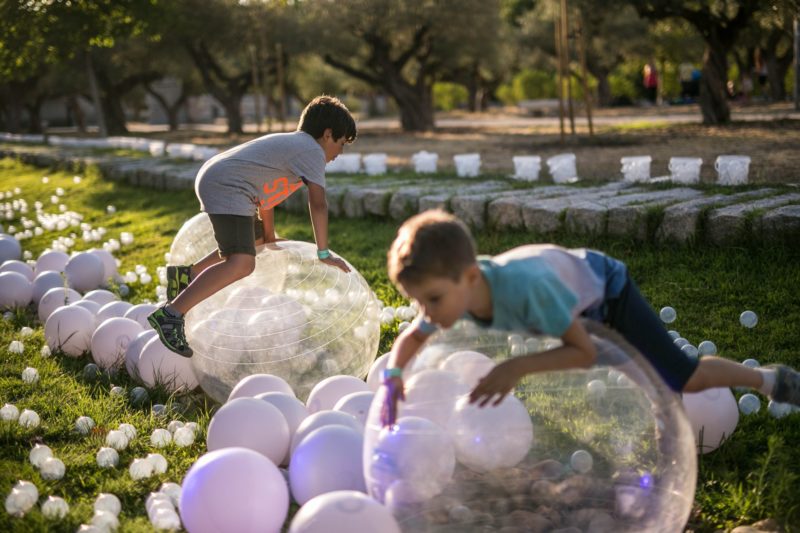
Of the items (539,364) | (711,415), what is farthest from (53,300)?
(711,415)

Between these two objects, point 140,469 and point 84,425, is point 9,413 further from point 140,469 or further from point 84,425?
point 140,469

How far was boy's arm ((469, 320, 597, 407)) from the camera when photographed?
8.38 feet

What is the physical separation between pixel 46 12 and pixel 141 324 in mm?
14142

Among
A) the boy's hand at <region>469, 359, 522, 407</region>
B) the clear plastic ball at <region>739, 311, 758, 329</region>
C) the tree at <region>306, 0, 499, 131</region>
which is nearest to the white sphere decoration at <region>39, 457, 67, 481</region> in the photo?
the boy's hand at <region>469, 359, 522, 407</region>

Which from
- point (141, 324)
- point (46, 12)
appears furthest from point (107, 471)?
point (46, 12)

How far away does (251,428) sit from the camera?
333 centimetres

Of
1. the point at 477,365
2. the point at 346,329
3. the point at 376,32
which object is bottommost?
the point at 346,329

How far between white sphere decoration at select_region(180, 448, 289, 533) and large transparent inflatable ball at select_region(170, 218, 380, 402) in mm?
1272

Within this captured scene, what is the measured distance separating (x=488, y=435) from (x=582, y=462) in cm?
33

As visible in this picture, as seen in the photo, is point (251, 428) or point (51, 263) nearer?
point (251, 428)

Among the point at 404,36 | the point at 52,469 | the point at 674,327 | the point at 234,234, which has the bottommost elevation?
the point at 674,327

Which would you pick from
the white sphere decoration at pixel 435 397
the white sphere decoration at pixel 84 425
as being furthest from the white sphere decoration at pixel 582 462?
the white sphere decoration at pixel 84 425

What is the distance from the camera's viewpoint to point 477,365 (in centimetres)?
264

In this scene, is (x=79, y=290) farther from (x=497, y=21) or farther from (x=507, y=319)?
(x=497, y=21)
